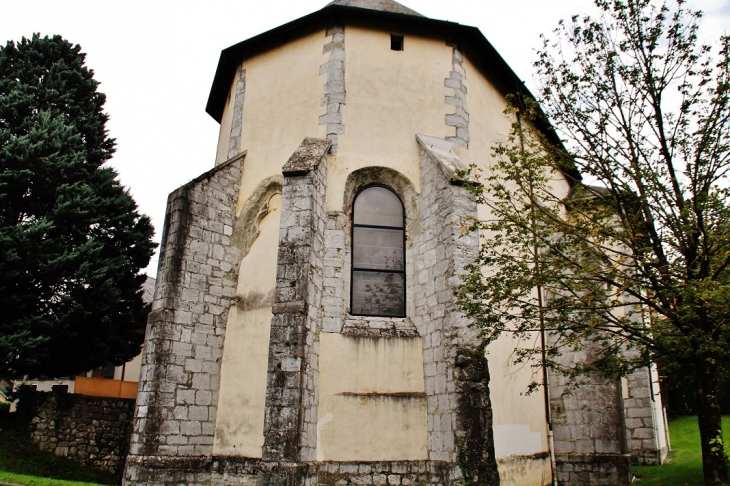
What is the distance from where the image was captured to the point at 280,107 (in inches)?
418

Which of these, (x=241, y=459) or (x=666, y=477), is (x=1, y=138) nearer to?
(x=241, y=459)

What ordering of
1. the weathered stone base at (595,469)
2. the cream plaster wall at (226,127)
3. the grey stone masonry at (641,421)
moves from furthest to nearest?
the grey stone masonry at (641,421) < the cream plaster wall at (226,127) < the weathered stone base at (595,469)

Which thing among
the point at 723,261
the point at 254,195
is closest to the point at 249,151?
the point at 254,195

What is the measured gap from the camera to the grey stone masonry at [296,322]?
6801 mm

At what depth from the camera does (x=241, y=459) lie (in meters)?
8.55

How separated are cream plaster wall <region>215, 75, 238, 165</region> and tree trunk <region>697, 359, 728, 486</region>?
9.40 meters

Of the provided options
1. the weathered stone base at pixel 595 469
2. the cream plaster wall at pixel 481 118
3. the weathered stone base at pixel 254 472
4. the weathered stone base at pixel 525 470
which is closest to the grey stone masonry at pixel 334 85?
the cream plaster wall at pixel 481 118

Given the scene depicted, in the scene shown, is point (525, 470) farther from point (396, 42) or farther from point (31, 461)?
point (31, 461)

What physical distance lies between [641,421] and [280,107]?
11911 millimetres

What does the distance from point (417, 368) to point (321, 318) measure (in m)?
1.75

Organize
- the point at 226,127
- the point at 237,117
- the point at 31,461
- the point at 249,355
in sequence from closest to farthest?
the point at 249,355
the point at 237,117
the point at 31,461
the point at 226,127

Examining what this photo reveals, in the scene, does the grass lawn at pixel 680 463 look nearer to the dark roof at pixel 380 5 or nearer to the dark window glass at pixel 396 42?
the dark window glass at pixel 396 42

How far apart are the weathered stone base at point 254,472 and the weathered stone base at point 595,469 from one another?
4.46 meters

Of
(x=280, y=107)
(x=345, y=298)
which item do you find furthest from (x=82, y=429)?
(x=280, y=107)
